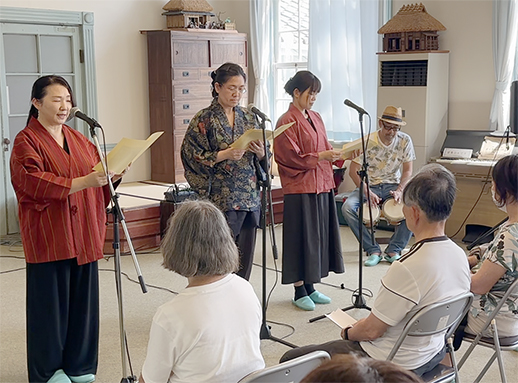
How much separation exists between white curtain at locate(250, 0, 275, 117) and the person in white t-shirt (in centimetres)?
567

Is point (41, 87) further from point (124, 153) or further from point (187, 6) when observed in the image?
point (187, 6)

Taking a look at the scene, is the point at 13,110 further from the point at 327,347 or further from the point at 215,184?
the point at 327,347

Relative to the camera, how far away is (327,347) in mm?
2264

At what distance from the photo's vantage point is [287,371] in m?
1.66

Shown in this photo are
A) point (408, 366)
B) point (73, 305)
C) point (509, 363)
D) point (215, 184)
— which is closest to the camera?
point (408, 366)

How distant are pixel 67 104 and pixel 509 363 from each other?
2441mm

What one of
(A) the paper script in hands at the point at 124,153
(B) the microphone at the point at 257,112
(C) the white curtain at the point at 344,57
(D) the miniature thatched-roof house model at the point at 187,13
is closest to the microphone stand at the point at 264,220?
(B) the microphone at the point at 257,112

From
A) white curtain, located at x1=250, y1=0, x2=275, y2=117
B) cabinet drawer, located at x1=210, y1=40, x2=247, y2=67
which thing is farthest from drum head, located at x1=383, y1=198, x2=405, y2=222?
cabinet drawer, located at x1=210, y1=40, x2=247, y2=67

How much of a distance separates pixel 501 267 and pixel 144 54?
5360 millimetres

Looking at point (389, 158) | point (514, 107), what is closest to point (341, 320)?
point (389, 158)

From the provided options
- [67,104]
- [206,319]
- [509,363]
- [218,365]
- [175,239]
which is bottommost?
[509,363]

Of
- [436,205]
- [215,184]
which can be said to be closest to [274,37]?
[215,184]

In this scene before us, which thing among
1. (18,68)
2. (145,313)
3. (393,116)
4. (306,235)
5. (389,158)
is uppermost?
(18,68)

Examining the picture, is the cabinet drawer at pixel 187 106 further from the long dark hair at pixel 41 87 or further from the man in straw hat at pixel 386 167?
the long dark hair at pixel 41 87
